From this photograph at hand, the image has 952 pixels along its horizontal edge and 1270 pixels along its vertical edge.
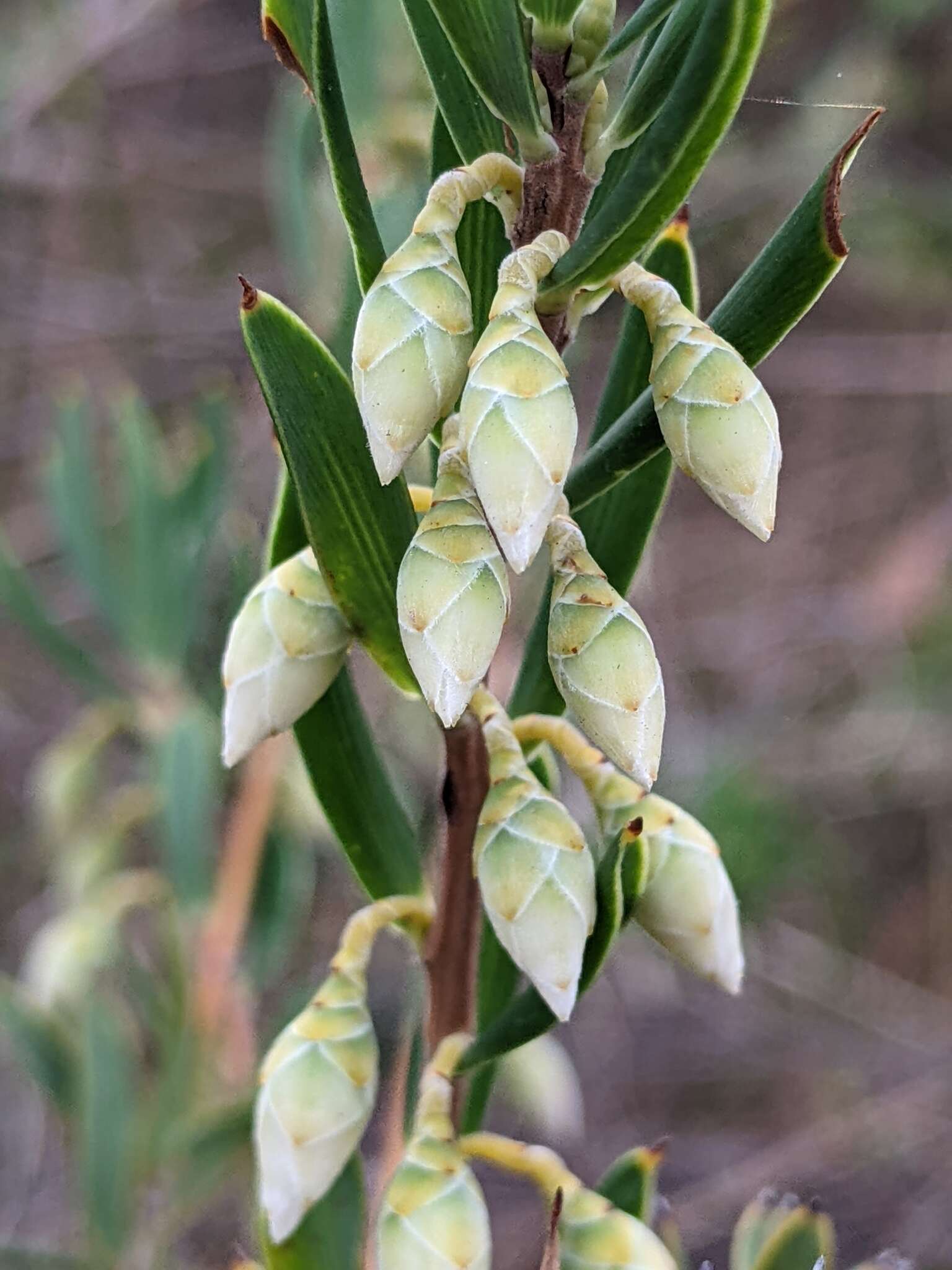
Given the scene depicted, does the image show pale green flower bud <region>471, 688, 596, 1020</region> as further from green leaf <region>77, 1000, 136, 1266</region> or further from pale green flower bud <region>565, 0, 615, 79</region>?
green leaf <region>77, 1000, 136, 1266</region>

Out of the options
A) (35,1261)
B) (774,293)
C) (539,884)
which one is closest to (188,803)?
(35,1261)

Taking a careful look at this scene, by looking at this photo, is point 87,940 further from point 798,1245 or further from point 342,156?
point 342,156

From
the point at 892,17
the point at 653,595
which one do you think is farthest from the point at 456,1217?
the point at 892,17

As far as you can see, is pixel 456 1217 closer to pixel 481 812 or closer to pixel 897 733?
pixel 481 812

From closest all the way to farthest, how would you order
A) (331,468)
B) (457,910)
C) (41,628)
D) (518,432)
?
(518,432), (331,468), (457,910), (41,628)

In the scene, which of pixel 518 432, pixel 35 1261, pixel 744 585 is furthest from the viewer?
pixel 744 585

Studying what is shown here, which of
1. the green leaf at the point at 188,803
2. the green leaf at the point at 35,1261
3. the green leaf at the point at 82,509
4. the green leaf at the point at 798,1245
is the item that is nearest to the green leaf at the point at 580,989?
the green leaf at the point at 798,1245

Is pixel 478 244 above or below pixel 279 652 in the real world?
above
